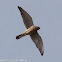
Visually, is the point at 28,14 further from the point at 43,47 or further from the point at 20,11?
the point at 43,47

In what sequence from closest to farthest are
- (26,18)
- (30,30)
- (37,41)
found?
(37,41) < (30,30) < (26,18)

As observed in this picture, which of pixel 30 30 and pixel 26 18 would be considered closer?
pixel 30 30

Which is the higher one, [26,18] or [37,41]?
[26,18]

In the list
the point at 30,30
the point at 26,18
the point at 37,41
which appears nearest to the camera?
the point at 37,41

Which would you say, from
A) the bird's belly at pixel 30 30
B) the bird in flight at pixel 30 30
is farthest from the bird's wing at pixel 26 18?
the bird's belly at pixel 30 30

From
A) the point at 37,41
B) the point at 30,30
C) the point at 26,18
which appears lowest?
the point at 37,41

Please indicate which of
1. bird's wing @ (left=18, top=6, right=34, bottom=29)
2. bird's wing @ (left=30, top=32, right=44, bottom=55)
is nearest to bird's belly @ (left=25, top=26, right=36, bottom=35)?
bird's wing @ (left=30, top=32, right=44, bottom=55)

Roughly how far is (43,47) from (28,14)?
655 cm

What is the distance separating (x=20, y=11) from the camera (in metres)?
61.9

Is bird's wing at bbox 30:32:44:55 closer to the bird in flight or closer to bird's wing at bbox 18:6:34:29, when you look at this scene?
the bird in flight

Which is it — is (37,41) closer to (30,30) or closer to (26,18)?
(30,30)

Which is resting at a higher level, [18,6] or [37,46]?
[18,6]

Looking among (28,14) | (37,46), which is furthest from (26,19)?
(37,46)

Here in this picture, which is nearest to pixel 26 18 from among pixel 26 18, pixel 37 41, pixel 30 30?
pixel 26 18
